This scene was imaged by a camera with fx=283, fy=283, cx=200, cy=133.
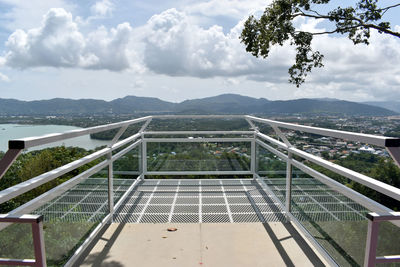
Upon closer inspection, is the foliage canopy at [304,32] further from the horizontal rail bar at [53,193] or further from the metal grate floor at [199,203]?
the horizontal rail bar at [53,193]

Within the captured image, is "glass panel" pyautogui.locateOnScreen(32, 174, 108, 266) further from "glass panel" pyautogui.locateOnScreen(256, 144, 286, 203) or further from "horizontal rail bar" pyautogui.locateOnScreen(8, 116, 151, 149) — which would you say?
"glass panel" pyautogui.locateOnScreen(256, 144, 286, 203)

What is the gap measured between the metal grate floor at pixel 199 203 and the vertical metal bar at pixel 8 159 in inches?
93.1

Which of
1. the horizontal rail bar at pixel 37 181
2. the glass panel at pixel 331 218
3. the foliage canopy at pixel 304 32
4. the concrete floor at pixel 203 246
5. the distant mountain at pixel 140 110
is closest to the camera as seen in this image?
the horizontal rail bar at pixel 37 181

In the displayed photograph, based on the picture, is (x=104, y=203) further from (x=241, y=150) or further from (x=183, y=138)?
(x=241, y=150)

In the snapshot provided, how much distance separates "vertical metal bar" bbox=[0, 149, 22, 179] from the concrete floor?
1600 mm

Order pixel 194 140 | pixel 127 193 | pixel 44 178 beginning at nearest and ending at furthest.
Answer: pixel 44 178, pixel 127 193, pixel 194 140

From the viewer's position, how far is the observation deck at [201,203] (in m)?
1.46

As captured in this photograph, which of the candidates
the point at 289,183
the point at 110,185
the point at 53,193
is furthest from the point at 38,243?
the point at 289,183

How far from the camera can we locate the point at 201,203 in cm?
398

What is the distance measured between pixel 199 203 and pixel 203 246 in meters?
1.23

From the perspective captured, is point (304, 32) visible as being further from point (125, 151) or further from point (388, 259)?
point (388, 259)

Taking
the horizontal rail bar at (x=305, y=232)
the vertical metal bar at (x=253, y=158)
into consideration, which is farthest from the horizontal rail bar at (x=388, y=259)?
the vertical metal bar at (x=253, y=158)

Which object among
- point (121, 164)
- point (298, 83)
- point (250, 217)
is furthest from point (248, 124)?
point (298, 83)

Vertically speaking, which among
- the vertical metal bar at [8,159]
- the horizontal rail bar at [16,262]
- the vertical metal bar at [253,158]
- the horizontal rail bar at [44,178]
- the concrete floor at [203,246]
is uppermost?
the vertical metal bar at [8,159]
